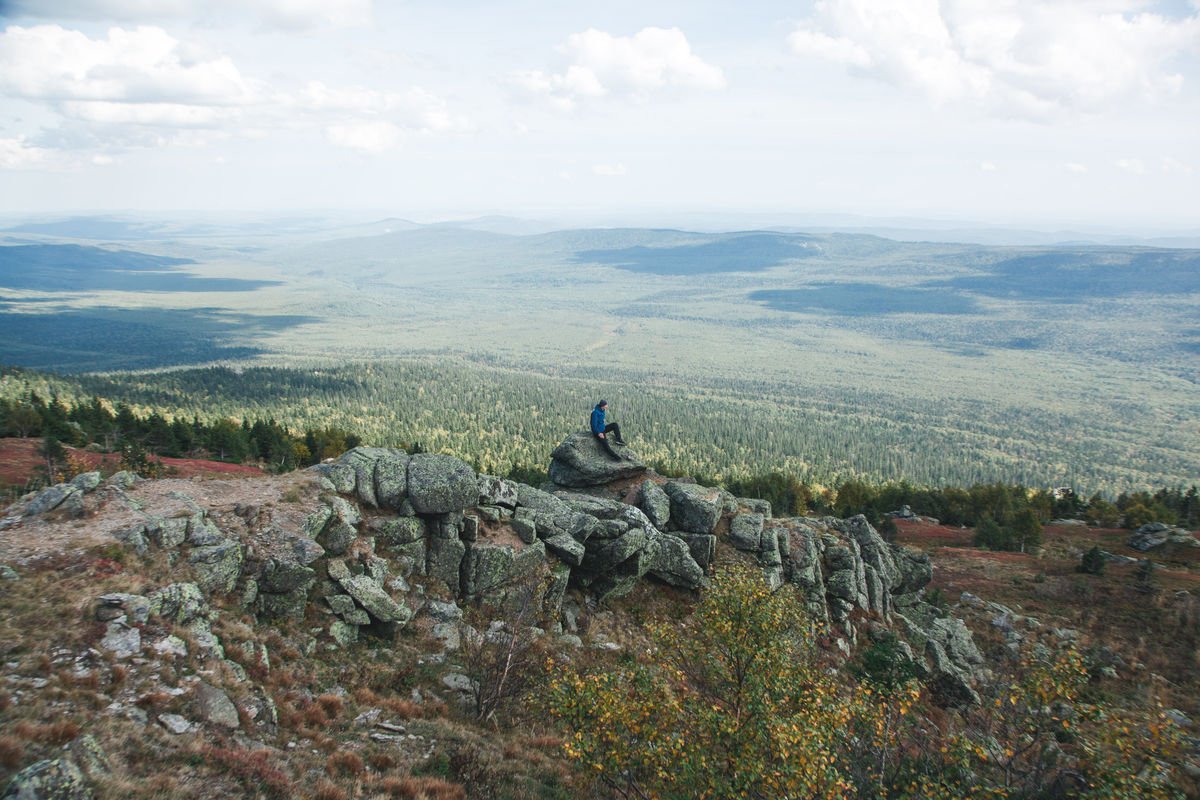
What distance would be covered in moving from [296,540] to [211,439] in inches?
2394

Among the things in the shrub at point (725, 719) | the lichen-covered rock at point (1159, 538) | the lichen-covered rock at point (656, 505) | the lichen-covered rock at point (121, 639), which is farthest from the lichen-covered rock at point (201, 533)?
the lichen-covered rock at point (1159, 538)

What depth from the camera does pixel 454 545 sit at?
29.3m

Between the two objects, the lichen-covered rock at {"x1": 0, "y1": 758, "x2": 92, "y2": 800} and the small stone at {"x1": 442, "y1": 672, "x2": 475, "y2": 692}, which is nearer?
the lichen-covered rock at {"x1": 0, "y1": 758, "x2": 92, "y2": 800}

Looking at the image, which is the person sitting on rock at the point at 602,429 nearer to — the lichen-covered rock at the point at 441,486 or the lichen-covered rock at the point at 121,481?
the lichen-covered rock at the point at 441,486

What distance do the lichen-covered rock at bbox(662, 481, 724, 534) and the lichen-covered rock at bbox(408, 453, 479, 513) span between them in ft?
46.3

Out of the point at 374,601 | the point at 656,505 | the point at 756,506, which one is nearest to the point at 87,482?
the point at 374,601

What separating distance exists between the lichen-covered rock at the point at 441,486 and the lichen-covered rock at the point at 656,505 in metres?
12.0

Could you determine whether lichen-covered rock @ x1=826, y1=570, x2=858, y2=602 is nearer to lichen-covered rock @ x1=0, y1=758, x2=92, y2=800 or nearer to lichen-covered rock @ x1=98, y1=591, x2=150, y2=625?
lichen-covered rock @ x1=98, y1=591, x2=150, y2=625

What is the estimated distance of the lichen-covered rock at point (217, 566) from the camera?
21109mm

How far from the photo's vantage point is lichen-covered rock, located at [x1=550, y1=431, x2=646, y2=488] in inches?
1637

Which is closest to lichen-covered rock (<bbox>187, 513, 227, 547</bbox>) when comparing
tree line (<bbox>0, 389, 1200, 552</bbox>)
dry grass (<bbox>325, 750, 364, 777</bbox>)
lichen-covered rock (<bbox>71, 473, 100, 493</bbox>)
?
lichen-covered rock (<bbox>71, 473, 100, 493</bbox>)

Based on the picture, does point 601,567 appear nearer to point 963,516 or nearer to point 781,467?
point 963,516

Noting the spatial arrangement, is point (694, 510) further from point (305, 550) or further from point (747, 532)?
point (305, 550)

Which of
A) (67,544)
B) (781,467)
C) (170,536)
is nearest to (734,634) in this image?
(170,536)
